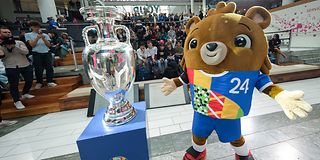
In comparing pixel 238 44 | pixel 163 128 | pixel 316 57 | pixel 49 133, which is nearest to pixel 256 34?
pixel 238 44

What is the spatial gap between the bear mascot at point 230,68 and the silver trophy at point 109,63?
36cm

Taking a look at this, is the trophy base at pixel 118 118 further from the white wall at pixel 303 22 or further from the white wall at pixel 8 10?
the white wall at pixel 8 10

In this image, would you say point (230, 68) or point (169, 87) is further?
point (169, 87)

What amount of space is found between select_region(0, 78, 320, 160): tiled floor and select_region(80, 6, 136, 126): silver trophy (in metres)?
0.71

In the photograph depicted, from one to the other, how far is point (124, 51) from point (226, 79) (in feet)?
1.69

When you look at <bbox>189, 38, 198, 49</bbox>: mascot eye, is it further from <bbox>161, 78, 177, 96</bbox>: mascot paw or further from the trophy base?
the trophy base

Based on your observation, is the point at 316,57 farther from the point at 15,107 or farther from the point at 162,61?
the point at 15,107

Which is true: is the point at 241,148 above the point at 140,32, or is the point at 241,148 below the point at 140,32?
below

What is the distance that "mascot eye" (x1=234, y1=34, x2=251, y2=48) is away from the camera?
0.78 metres

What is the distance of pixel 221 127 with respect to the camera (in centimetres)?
92

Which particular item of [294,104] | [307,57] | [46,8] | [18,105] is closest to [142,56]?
[18,105]

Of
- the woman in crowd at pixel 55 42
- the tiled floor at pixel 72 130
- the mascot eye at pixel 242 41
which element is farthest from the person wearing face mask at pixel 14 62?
the mascot eye at pixel 242 41

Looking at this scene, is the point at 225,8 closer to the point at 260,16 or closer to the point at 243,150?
the point at 260,16

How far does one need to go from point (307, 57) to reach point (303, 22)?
2.67m
